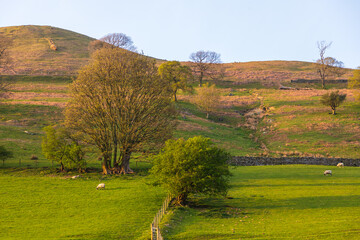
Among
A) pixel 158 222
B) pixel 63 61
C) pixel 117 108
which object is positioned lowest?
pixel 158 222

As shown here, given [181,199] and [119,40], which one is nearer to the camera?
[181,199]

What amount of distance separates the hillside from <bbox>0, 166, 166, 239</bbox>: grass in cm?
8585

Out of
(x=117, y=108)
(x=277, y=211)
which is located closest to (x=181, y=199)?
(x=277, y=211)

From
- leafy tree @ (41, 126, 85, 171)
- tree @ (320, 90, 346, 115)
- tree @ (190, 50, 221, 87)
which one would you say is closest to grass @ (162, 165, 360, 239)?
leafy tree @ (41, 126, 85, 171)

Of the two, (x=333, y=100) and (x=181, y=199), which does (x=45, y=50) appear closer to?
(x=333, y=100)

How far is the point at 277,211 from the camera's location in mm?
28250

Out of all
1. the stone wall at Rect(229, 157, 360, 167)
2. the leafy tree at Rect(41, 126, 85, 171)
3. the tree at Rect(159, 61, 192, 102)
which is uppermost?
the tree at Rect(159, 61, 192, 102)

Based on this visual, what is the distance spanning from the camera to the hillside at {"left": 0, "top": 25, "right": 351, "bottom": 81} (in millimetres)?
122944

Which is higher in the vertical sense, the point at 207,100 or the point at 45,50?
the point at 45,50

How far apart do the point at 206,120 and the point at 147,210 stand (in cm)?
5899

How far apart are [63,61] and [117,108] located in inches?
3835

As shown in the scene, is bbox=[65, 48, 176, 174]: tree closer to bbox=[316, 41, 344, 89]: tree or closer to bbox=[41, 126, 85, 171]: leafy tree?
bbox=[41, 126, 85, 171]: leafy tree

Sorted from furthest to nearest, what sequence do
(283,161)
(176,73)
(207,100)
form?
(176,73)
(207,100)
(283,161)

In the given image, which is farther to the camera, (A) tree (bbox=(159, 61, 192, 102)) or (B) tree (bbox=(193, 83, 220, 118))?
(A) tree (bbox=(159, 61, 192, 102))
